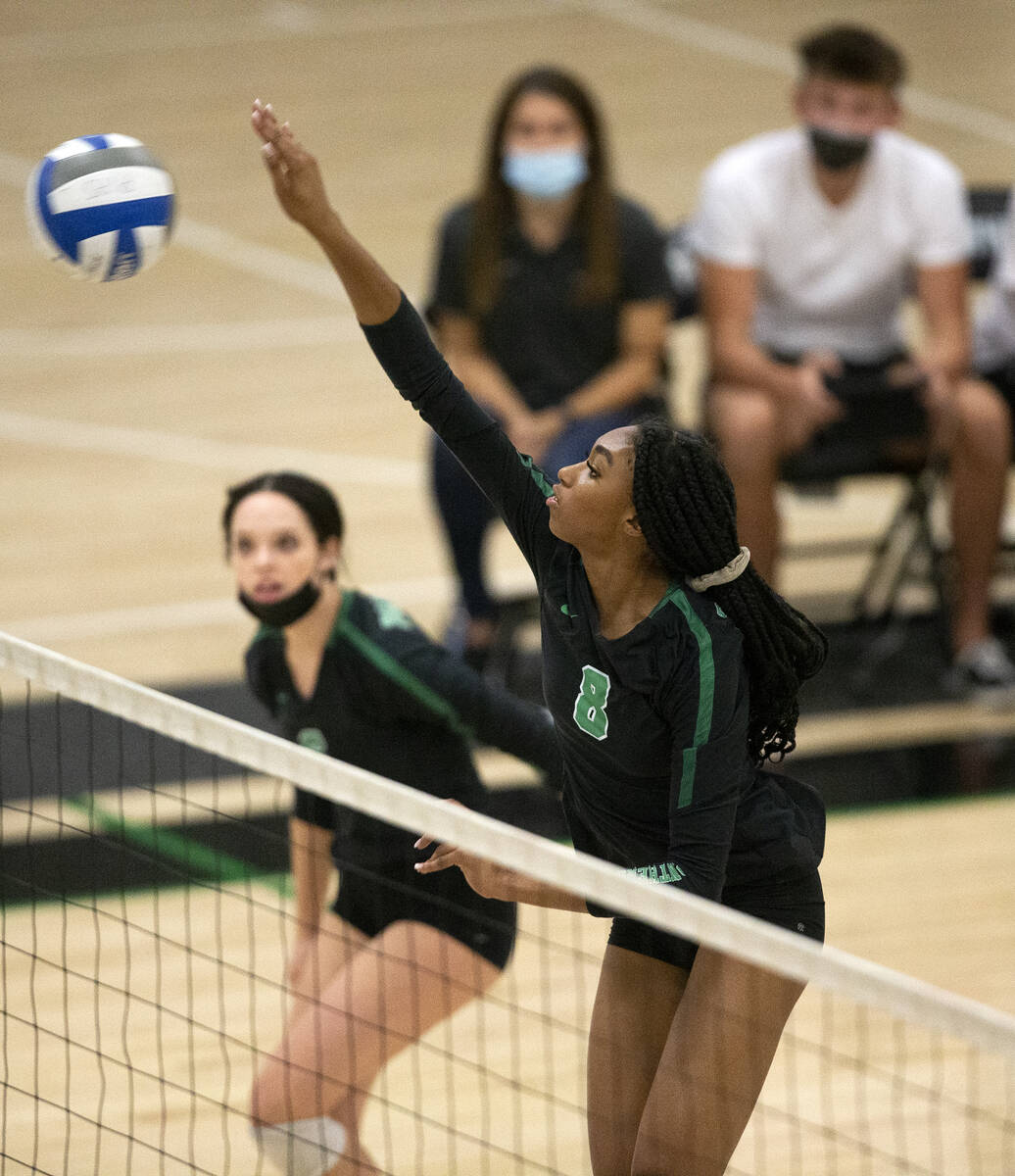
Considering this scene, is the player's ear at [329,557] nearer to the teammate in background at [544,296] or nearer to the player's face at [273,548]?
the player's face at [273,548]

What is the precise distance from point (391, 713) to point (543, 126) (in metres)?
2.80

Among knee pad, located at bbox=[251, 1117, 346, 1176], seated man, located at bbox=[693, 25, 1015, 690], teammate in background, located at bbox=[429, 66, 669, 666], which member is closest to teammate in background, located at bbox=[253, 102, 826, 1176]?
knee pad, located at bbox=[251, 1117, 346, 1176]

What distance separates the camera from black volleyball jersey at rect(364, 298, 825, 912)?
99.9 inches

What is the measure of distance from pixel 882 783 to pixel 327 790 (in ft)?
10.1

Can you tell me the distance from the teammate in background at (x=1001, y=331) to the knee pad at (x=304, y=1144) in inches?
148

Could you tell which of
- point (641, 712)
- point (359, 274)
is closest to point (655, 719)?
point (641, 712)

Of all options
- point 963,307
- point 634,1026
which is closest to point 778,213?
point 963,307

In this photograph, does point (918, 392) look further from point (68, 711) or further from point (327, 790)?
point (327, 790)

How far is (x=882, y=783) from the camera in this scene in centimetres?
532

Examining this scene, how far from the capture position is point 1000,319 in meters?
6.05

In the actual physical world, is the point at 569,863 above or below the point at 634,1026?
above

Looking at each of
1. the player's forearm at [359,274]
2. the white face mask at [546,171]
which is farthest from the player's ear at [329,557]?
the white face mask at [546,171]

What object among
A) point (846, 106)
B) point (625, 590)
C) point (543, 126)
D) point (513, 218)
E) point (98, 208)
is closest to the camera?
point (625, 590)

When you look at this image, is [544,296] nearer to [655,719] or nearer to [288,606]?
[288,606]
